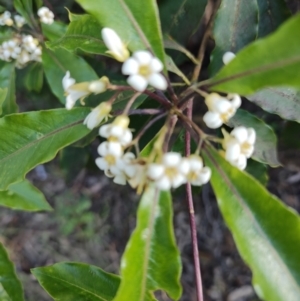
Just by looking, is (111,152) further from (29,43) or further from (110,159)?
(29,43)

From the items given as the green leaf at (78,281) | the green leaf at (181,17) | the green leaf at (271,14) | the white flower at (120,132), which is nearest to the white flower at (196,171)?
the white flower at (120,132)

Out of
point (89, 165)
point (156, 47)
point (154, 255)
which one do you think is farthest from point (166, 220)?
point (89, 165)

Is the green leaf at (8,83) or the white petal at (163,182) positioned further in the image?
the green leaf at (8,83)

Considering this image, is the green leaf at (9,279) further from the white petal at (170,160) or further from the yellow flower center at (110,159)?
the white petal at (170,160)

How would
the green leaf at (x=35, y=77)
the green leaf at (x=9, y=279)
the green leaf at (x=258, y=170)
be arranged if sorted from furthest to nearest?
1. the green leaf at (x=35, y=77)
2. the green leaf at (x=258, y=170)
3. the green leaf at (x=9, y=279)

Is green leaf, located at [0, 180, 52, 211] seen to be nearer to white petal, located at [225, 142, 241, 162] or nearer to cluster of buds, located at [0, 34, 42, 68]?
cluster of buds, located at [0, 34, 42, 68]

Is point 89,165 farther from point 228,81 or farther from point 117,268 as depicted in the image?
point 228,81

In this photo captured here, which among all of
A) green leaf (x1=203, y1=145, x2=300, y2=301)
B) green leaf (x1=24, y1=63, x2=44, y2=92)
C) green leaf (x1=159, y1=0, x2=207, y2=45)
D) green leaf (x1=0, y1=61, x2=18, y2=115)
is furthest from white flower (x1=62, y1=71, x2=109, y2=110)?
green leaf (x1=24, y1=63, x2=44, y2=92)
